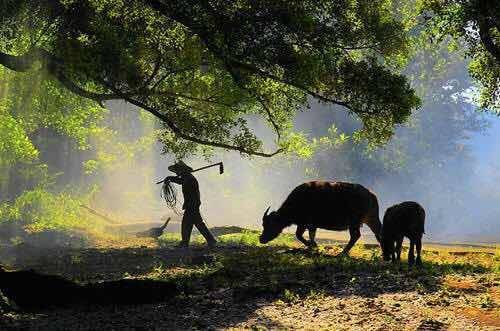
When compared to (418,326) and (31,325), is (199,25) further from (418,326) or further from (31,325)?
(418,326)

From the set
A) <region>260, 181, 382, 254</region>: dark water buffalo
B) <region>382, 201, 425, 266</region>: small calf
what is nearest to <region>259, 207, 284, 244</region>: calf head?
<region>260, 181, 382, 254</region>: dark water buffalo

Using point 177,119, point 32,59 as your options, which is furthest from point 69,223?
point 32,59

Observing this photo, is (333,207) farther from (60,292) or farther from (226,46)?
(60,292)

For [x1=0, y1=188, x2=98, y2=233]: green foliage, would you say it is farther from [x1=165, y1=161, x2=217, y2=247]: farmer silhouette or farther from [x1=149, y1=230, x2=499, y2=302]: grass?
[x1=149, y1=230, x2=499, y2=302]: grass

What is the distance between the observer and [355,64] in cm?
1664

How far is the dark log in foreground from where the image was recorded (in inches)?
416

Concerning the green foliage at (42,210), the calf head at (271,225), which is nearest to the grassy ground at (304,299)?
the calf head at (271,225)

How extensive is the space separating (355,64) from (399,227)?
5.03 m

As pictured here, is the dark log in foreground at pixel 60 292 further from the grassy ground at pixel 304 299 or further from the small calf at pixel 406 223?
the small calf at pixel 406 223

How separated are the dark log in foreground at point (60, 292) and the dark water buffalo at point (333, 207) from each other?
7375 millimetres

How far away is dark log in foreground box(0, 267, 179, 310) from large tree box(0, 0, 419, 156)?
20.4 ft

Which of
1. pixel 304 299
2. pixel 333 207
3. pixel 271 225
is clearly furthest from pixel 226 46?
pixel 304 299

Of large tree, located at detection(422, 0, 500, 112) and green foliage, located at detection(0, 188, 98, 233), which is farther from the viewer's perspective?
green foliage, located at detection(0, 188, 98, 233)

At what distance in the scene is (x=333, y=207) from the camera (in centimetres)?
1712
